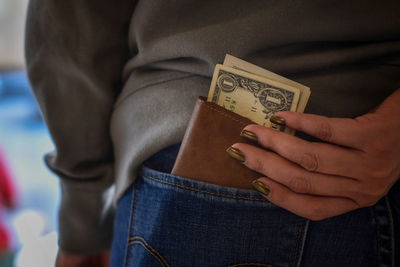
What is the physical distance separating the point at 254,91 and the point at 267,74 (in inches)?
1.8

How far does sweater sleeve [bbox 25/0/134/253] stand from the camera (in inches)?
29.6

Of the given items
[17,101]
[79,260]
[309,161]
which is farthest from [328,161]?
[17,101]

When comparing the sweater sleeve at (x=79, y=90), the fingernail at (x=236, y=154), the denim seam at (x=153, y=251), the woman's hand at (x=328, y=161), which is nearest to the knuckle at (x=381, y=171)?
the woman's hand at (x=328, y=161)

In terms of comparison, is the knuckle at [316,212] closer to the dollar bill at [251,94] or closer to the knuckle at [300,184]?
the knuckle at [300,184]

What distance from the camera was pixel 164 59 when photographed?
25.7 inches

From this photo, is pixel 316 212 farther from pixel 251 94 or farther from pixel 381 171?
pixel 251 94

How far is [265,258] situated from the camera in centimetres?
58

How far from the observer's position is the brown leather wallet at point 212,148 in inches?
22.0

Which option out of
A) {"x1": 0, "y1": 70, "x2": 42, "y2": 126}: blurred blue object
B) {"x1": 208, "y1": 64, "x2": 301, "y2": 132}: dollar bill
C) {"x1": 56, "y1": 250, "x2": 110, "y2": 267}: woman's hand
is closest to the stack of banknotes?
{"x1": 208, "y1": 64, "x2": 301, "y2": 132}: dollar bill

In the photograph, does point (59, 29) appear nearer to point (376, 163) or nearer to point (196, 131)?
point (196, 131)

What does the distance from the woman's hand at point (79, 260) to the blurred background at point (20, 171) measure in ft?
0.20

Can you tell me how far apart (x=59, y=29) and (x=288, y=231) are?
0.70 m

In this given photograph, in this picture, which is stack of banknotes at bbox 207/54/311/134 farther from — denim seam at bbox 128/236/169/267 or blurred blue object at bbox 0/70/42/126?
blurred blue object at bbox 0/70/42/126

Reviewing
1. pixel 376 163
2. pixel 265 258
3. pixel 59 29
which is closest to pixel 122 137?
pixel 59 29
